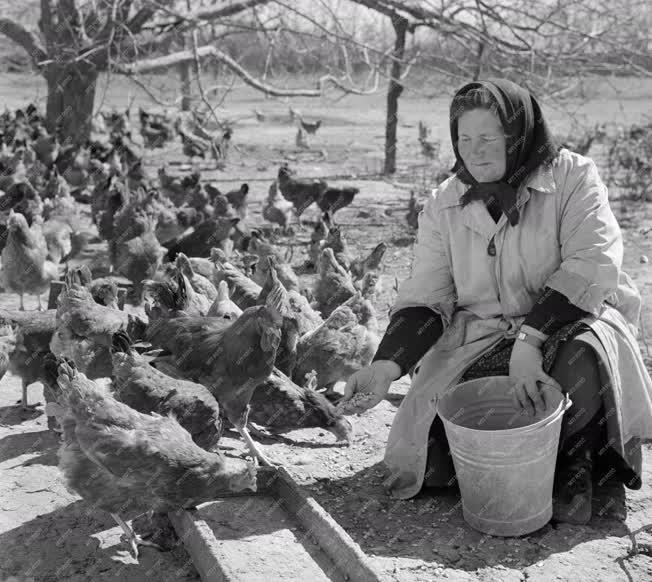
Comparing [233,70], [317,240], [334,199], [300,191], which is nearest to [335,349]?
[317,240]

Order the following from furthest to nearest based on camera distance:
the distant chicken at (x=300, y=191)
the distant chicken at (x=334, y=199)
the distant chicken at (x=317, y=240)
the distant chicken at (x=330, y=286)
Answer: the distant chicken at (x=300, y=191) < the distant chicken at (x=334, y=199) < the distant chicken at (x=317, y=240) < the distant chicken at (x=330, y=286)

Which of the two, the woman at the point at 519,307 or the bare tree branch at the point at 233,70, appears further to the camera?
the bare tree branch at the point at 233,70

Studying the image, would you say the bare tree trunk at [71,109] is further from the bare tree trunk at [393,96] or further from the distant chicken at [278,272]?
the distant chicken at [278,272]

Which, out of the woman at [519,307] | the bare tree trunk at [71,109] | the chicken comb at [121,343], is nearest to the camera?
the woman at [519,307]

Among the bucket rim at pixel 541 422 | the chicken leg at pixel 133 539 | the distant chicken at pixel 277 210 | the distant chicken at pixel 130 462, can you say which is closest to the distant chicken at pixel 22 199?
the distant chicken at pixel 277 210

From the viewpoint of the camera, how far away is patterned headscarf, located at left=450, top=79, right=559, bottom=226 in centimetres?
320

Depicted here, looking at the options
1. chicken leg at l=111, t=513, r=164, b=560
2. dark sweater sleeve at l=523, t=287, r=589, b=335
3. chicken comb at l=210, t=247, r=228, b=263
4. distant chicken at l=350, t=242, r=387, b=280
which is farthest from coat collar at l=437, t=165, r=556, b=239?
distant chicken at l=350, t=242, r=387, b=280

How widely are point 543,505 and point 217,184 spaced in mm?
10351

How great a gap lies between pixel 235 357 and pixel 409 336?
3.74 ft

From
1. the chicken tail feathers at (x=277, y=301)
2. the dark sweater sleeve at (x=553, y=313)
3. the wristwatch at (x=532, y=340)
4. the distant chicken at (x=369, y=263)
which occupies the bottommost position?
the distant chicken at (x=369, y=263)

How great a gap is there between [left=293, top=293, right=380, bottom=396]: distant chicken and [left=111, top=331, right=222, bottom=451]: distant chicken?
48.2 inches

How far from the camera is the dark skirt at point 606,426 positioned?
127 inches

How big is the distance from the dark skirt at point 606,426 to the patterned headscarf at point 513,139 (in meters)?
0.52

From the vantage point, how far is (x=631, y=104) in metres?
22.7
